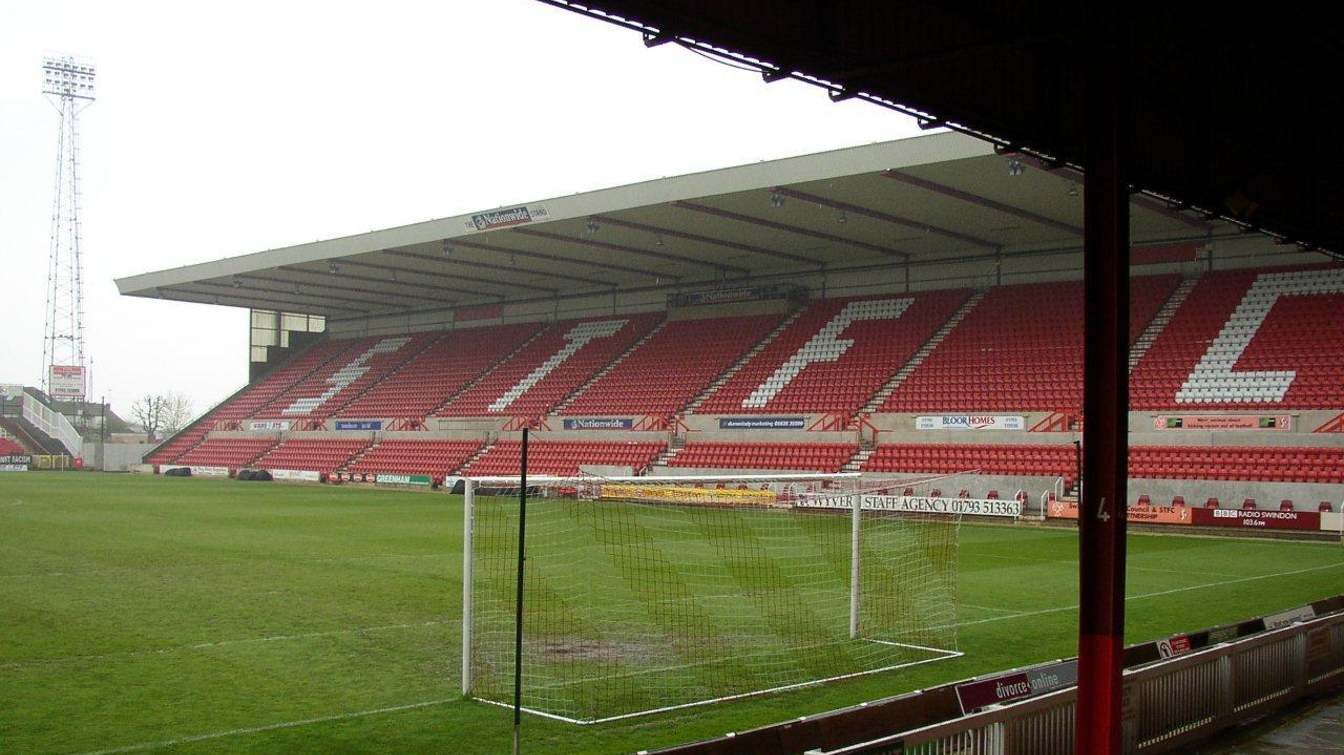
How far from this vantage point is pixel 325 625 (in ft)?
39.2

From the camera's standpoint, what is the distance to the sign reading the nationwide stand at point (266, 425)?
2035 inches

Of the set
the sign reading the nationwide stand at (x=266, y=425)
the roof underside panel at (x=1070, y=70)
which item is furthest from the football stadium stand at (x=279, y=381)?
the roof underside panel at (x=1070, y=70)

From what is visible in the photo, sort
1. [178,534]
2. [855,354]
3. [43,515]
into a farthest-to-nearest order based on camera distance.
Answer: [855,354] < [43,515] < [178,534]

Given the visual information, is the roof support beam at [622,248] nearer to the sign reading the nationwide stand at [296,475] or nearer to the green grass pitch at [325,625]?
the green grass pitch at [325,625]

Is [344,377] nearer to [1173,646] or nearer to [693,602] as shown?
[693,602]

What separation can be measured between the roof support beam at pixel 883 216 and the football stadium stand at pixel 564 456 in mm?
10750

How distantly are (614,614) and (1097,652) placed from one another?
7.20m

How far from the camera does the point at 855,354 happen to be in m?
35.5

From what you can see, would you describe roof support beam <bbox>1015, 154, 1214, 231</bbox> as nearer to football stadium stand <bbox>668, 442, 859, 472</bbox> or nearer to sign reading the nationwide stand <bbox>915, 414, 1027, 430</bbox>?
sign reading the nationwide stand <bbox>915, 414, 1027, 430</bbox>

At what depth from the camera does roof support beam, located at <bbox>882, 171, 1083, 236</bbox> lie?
85.3 ft

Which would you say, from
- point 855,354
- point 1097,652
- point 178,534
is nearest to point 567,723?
point 1097,652

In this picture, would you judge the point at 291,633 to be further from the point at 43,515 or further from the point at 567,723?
the point at 43,515

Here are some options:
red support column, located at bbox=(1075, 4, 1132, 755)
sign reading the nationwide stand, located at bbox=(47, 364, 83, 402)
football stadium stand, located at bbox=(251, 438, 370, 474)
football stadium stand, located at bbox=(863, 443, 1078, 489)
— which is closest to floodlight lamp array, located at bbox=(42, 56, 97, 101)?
sign reading the nationwide stand, located at bbox=(47, 364, 83, 402)

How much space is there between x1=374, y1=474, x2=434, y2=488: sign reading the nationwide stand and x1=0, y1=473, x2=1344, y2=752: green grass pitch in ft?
52.9
